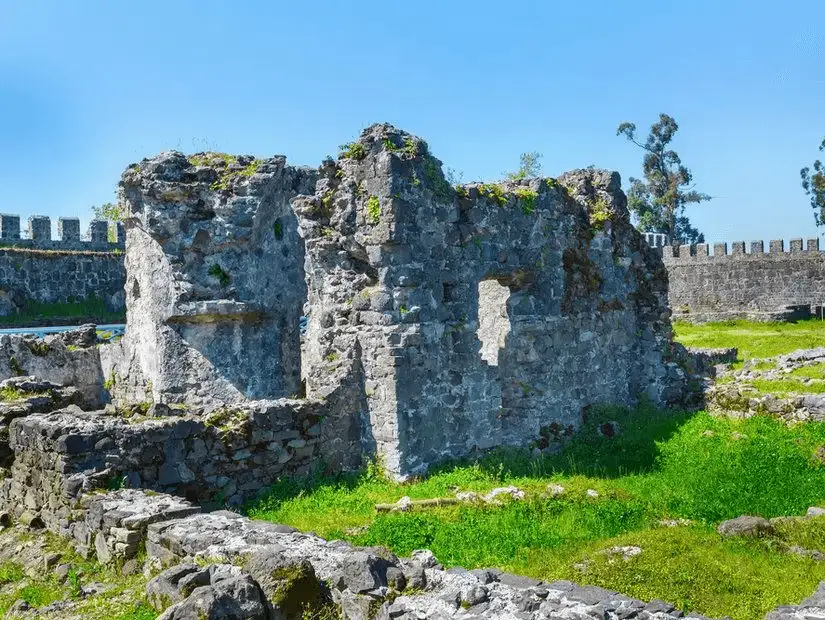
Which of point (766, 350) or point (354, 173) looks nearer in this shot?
point (354, 173)

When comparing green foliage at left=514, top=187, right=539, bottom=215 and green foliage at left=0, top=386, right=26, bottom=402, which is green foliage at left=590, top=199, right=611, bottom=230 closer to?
green foliage at left=514, top=187, right=539, bottom=215

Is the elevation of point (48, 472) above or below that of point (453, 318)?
below

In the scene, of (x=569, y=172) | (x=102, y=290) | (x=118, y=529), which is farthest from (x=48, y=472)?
(x=102, y=290)

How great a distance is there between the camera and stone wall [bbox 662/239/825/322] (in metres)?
33.8

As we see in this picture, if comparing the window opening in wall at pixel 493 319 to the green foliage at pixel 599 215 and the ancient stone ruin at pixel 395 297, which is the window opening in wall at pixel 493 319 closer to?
the ancient stone ruin at pixel 395 297

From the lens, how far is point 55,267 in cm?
2588

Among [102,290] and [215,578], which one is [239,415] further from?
[102,290]

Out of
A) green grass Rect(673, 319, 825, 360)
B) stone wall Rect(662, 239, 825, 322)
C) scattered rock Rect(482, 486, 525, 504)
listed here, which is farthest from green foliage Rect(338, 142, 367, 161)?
stone wall Rect(662, 239, 825, 322)

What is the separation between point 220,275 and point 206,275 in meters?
0.23

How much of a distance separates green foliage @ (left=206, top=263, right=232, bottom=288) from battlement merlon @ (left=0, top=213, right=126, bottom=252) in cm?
1369

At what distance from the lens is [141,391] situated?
14.0m

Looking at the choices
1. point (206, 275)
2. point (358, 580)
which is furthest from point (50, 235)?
point (358, 580)

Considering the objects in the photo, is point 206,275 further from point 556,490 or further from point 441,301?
point 556,490

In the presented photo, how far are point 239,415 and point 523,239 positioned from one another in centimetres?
577
